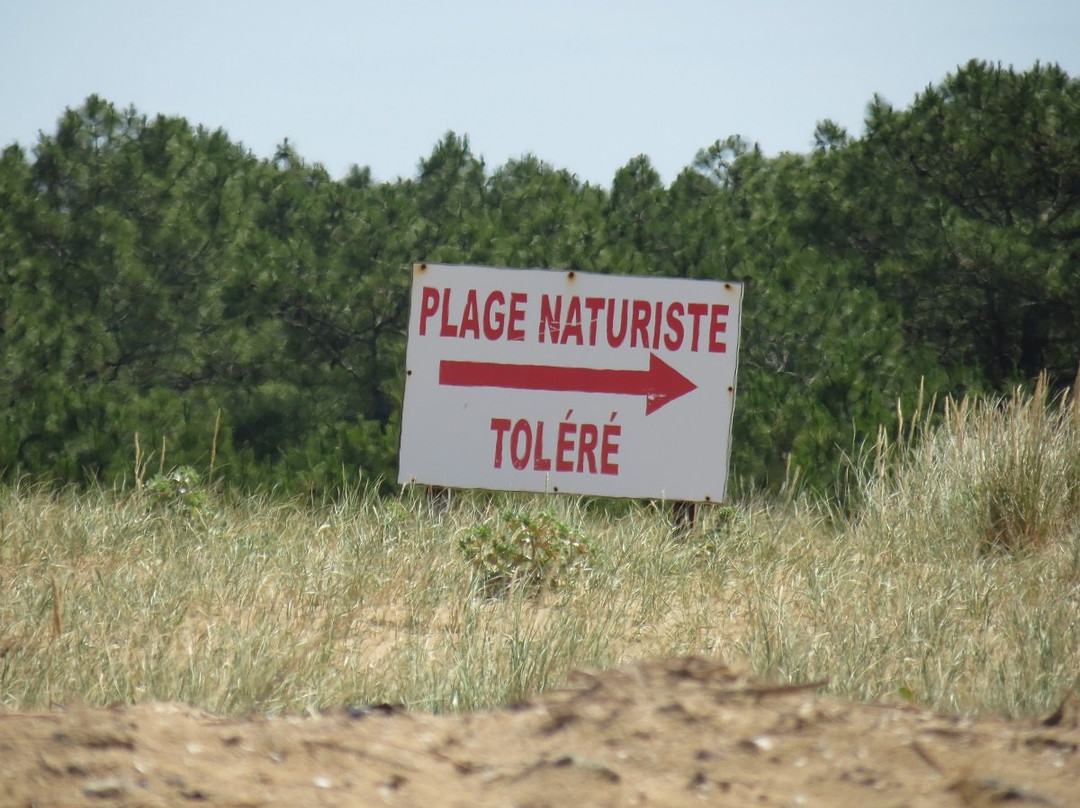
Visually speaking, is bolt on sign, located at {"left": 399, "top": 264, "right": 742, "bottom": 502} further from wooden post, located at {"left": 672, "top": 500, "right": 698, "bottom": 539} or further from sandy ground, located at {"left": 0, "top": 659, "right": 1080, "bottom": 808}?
sandy ground, located at {"left": 0, "top": 659, "right": 1080, "bottom": 808}

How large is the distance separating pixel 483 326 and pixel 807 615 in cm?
221

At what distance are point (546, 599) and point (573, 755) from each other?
2.13 m

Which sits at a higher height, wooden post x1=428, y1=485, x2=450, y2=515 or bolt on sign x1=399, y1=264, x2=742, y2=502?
bolt on sign x1=399, y1=264, x2=742, y2=502

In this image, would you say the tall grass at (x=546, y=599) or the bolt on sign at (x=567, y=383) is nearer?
the tall grass at (x=546, y=599)

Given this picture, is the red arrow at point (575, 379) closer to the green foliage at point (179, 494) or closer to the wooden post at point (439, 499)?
the wooden post at point (439, 499)

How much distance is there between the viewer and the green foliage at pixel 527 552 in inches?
173

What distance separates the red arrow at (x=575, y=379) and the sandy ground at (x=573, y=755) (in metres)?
3.10

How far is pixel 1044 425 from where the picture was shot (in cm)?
584

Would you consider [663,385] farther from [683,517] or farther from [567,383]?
[683,517]

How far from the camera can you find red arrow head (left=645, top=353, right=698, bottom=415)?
18.3ft

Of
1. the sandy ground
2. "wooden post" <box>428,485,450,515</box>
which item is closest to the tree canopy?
"wooden post" <box>428,485,450,515</box>

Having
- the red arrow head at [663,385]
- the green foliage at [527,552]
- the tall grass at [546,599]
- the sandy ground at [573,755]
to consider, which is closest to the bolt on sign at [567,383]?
the red arrow head at [663,385]

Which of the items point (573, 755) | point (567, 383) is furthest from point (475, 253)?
point (573, 755)

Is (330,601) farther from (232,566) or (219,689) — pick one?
(219,689)
